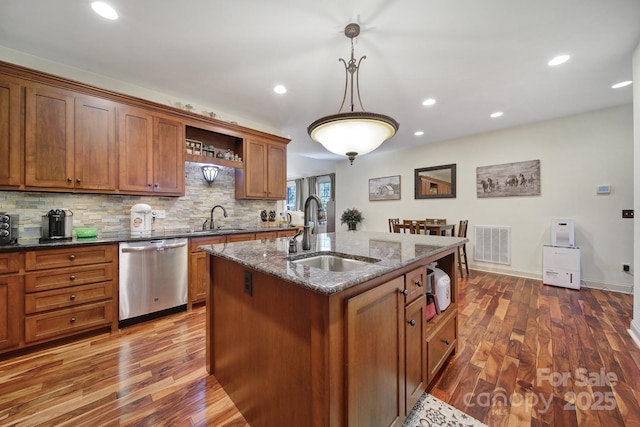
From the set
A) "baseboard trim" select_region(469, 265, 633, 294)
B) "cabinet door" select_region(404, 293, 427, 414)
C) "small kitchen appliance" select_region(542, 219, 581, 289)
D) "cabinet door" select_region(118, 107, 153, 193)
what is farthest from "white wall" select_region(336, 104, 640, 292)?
"cabinet door" select_region(118, 107, 153, 193)

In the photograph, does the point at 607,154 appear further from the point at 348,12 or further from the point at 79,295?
the point at 79,295

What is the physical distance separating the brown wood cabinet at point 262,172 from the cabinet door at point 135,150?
122cm

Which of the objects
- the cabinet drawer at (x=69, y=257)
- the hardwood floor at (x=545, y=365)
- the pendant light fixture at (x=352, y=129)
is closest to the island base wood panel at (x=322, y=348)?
the hardwood floor at (x=545, y=365)

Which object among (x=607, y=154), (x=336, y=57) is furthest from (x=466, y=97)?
(x=607, y=154)

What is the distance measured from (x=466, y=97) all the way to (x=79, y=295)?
4695mm

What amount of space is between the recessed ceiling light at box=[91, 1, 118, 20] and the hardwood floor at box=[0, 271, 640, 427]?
2.62 metres

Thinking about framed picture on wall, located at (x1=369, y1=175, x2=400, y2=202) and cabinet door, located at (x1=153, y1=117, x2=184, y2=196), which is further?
framed picture on wall, located at (x1=369, y1=175, x2=400, y2=202)

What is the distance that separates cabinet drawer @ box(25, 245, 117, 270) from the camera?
1936 mm

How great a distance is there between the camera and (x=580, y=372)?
5.55 ft

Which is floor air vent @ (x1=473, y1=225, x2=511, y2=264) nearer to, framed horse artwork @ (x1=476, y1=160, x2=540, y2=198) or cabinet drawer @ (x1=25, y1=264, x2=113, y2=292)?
framed horse artwork @ (x1=476, y1=160, x2=540, y2=198)

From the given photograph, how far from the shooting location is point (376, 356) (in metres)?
1.04

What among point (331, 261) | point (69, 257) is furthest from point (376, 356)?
point (69, 257)

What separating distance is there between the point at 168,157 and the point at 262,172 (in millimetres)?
1332

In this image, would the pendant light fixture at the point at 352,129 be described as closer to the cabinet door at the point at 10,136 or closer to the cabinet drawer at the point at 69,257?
the cabinet drawer at the point at 69,257
